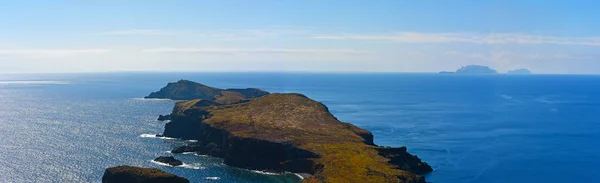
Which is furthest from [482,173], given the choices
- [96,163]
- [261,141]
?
[96,163]

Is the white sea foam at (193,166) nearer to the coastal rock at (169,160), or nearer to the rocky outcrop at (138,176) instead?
the coastal rock at (169,160)

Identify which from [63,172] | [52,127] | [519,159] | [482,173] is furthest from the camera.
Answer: [52,127]

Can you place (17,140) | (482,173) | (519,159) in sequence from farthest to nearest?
1. (17,140)
2. (519,159)
3. (482,173)

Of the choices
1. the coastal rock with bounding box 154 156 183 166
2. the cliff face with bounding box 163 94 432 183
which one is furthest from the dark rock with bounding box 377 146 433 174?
the coastal rock with bounding box 154 156 183 166

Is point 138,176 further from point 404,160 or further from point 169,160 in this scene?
point 404,160

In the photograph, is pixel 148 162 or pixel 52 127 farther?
pixel 52 127

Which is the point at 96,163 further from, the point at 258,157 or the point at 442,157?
the point at 442,157

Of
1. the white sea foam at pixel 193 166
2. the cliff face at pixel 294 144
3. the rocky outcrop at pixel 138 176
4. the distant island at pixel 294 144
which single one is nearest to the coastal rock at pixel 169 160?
the distant island at pixel 294 144
